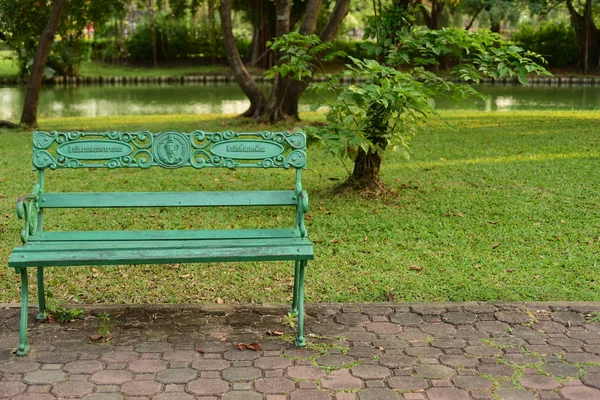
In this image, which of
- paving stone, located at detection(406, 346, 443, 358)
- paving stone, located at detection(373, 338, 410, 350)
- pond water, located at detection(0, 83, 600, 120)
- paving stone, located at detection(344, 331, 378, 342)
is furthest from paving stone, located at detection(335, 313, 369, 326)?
pond water, located at detection(0, 83, 600, 120)

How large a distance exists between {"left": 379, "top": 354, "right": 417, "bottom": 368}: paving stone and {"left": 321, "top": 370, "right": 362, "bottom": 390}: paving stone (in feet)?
0.79

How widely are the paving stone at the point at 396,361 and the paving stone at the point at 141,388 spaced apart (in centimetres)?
112

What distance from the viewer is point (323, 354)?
156 inches

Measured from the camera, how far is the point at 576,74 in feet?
108

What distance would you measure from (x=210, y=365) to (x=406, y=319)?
1250mm

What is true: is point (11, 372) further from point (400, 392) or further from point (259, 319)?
point (400, 392)

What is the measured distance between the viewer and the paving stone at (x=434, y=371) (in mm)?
3699

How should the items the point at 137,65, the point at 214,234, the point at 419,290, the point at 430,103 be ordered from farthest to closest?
the point at 137,65, the point at 430,103, the point at 419,290, the point at 214,234

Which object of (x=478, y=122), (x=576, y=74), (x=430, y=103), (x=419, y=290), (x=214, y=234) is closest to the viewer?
(x=214, y=234)

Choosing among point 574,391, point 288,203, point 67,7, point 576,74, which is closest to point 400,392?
point 574,391

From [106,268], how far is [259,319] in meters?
1.54

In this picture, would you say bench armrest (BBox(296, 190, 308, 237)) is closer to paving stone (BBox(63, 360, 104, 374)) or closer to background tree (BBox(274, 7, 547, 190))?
paving stone (BBox(63, 360, 104, 374))

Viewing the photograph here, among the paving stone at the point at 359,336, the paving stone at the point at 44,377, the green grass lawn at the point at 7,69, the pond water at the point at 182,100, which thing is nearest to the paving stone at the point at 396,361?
the paving stone at the point at 359,336

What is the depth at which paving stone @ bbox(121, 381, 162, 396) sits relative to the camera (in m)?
3.50
